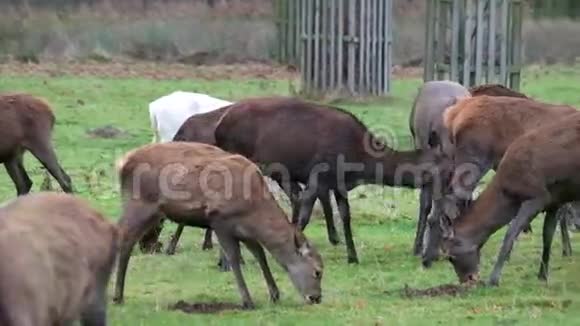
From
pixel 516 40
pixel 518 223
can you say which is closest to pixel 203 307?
pixel 518 223

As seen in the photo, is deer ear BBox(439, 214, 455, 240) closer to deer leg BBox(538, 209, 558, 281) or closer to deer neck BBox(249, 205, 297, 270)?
deer leg BBox(538, 209, 558, 281)

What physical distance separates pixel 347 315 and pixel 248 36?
1008 inches

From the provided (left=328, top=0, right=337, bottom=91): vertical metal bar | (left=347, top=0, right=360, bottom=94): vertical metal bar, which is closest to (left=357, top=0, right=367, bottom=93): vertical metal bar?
(left=347, top=0, right=360, bottom=94): vertical metal bar

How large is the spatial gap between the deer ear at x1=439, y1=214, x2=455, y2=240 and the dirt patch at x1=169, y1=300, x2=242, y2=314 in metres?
2.20

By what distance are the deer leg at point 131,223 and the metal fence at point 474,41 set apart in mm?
11515

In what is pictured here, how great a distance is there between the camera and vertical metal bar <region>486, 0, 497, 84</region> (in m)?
22.1

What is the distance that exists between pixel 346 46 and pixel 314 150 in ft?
43.7

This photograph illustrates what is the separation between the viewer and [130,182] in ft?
37.7

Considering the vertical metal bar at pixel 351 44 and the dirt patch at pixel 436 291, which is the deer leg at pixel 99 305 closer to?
the dirt patch at pixel 436 291

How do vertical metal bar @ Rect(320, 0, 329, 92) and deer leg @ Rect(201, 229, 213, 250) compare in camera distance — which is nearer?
deer leg @ Rect(201, 229, 213, 250)

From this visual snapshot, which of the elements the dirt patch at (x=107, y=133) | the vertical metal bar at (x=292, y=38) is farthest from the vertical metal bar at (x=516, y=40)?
the vertical metal bar at (x=292, y=38)

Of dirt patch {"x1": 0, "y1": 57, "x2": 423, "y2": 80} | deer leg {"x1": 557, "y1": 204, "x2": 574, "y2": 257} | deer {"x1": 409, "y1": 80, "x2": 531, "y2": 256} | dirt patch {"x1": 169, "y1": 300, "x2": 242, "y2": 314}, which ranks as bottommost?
dirt patch {"x1": 0, "y1": 57, "x2": 423, "y2": 80}

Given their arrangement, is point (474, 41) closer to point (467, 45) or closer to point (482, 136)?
point (467, 45)

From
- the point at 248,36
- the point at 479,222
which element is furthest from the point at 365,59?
the point at 479,222
